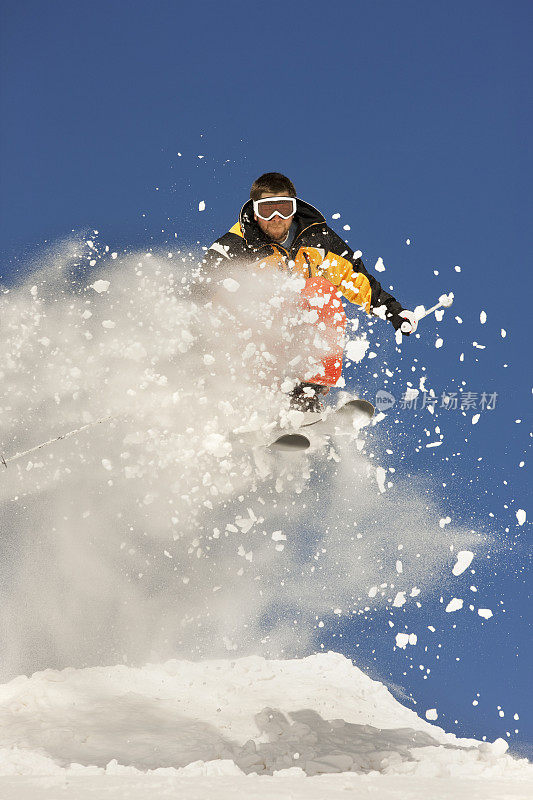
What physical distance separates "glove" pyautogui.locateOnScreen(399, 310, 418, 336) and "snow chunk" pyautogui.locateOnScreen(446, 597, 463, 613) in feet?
6.95

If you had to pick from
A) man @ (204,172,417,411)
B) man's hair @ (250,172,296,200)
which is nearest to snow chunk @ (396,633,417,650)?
man @ (204,172,417,411)

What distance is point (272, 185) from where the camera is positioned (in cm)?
564

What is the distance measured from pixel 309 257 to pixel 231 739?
3917mm

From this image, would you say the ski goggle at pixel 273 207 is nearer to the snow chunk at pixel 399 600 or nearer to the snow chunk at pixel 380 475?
the snow chunk at pixel 380 475

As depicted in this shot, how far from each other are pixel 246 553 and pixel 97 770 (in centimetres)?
253

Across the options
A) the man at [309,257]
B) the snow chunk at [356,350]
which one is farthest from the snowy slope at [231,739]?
the snow chunk at [356,350]

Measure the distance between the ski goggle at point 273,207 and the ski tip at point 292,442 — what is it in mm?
1661

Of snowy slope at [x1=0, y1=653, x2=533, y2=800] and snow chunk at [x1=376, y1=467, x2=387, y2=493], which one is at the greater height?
snow chunk at [x1=376, y1=467, x2=387, y2=493]

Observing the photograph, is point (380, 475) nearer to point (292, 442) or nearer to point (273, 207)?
point (292, 442)

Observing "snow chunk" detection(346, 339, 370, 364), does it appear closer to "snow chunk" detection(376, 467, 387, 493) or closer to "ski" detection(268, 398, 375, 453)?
"ski" detection(268, 398, 375, 453)

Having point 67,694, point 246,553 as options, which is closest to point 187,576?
point 246,553

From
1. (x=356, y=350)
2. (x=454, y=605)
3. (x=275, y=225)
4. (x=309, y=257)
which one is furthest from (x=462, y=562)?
(x=275, y=225)

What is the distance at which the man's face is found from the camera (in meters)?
5.63

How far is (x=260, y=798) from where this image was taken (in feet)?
12.1
